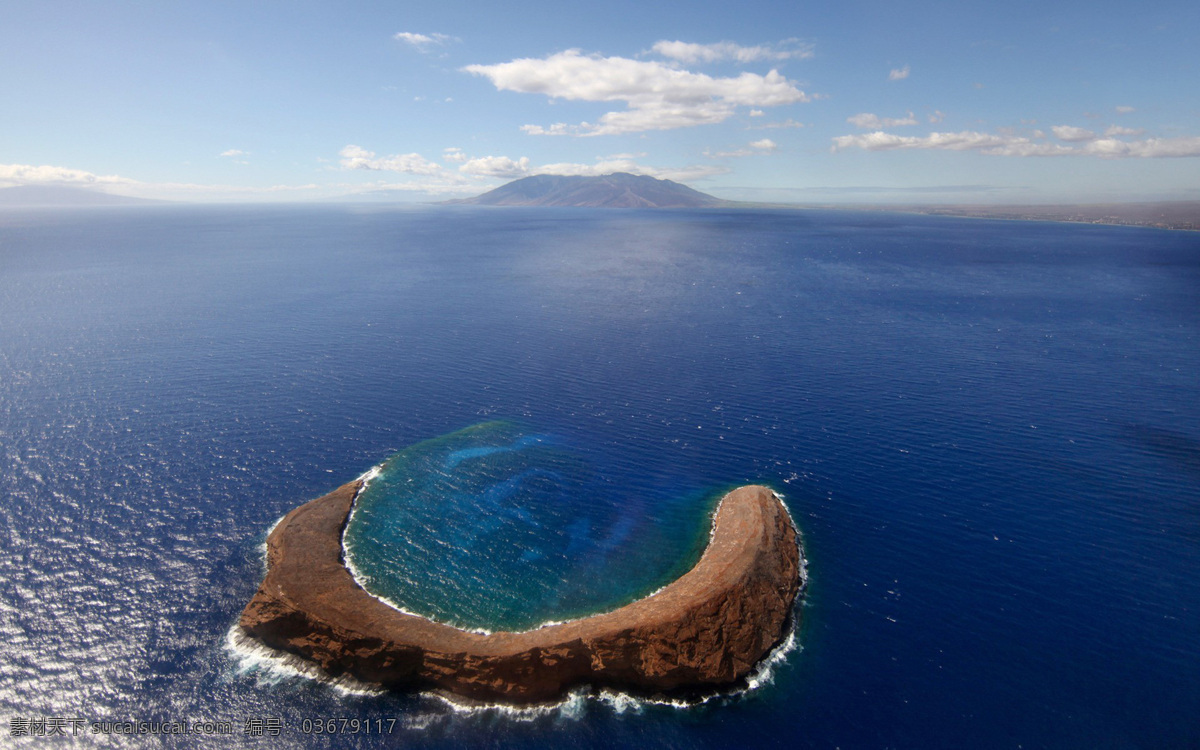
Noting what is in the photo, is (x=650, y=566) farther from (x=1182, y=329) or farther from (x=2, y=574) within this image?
(x=1182, y=329)

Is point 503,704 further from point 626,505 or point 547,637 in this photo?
point 626,505

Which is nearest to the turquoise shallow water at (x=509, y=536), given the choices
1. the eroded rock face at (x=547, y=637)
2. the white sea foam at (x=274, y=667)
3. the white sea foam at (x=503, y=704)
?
the eroded rock face at (x=547, y=637)

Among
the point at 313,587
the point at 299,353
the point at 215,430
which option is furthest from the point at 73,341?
the point at 313,587

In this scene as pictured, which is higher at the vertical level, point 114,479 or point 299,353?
point 299,353

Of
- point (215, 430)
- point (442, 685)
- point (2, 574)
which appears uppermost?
point (215, 430)

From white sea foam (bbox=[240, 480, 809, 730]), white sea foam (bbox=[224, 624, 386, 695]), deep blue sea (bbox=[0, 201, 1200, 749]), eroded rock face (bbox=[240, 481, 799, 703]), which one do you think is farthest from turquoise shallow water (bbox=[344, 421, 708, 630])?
white sea foam (bbox=[224, 624, 386, 695])

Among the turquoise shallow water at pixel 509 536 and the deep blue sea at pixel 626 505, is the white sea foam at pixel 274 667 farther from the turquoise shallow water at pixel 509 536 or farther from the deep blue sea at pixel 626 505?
the turquoise shallow water at pixel 509 536
